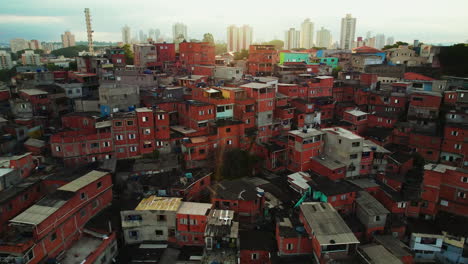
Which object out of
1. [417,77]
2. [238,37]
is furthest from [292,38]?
[417,77]

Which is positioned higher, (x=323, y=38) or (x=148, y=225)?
(x=323, y=38)

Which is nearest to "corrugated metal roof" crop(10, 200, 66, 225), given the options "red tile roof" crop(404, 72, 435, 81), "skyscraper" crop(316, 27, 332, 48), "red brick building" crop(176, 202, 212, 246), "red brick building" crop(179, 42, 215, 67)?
"red brick building" crop(176, 202, 212, 246)

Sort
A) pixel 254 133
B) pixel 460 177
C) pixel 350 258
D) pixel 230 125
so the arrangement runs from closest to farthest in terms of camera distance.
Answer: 1. pixel 350 258
2. pixel 460 177
3. pixel 230 125
4. pixel 254 133

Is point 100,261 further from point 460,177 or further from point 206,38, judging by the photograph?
point 206,38

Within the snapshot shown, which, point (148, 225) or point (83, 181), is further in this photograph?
point (83, 181)

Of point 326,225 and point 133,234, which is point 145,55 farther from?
point 326,225

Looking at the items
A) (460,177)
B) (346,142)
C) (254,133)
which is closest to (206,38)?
(254,133)
